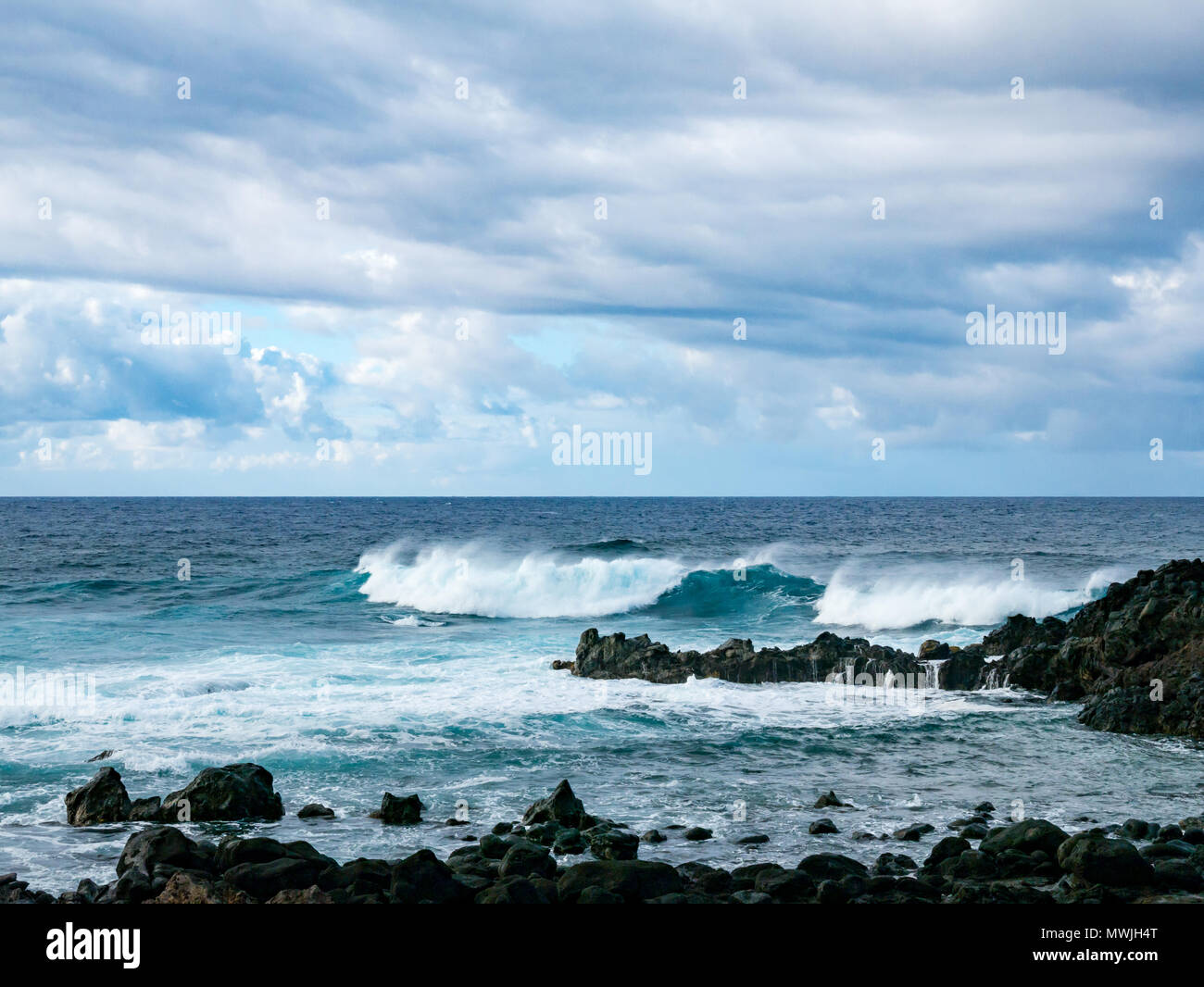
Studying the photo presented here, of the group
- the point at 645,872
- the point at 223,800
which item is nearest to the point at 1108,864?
the point at 645,872

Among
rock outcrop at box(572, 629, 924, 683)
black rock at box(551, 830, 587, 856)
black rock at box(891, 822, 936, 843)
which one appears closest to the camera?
black rock at box(551, 830, 587, 856)

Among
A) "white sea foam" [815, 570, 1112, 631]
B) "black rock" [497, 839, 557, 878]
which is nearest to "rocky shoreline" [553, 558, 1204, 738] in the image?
"white sea foam" [815, 570, 1112, 631]

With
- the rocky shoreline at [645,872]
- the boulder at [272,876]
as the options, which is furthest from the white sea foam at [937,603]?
the boulder at [272,876]

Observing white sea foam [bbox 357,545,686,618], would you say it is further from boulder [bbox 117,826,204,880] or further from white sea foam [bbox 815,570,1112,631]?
boulder [bbox 117,826,204,880]

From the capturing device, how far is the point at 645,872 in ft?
33.5

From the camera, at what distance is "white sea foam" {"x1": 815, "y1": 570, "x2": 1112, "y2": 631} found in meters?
36.3

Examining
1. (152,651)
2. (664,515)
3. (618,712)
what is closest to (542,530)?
(664,515)

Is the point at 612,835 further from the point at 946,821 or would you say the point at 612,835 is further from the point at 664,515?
the point at 664,515

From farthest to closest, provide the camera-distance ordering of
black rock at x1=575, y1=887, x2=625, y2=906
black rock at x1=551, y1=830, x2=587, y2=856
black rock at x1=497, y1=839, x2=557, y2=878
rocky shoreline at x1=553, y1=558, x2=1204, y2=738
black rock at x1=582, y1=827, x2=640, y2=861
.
Result: rocky shoreline at x1=553, y1=558, x2=1204, y2=738
black rock at x1=551, y1=830, x2=587, y2=856
black rock at x1=582, y1=827, x2=640, y2=861
black rock at x1=497, y1=839, x2=557, y2=878
black rock at x1=575, y1=887, x2=625, y2=906

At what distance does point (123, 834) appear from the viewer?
1273cm

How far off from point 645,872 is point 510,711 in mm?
10584

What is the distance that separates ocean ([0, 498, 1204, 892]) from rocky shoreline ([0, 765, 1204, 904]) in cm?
59

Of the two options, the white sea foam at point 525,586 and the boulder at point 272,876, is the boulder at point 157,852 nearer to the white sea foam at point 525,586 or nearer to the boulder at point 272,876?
the boulder at point 272,876

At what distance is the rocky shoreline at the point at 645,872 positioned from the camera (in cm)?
987
